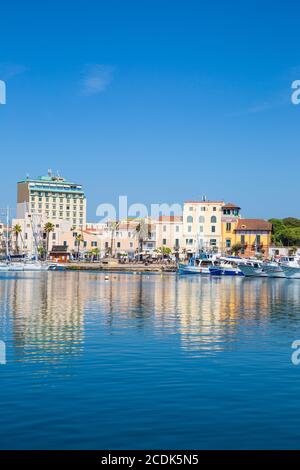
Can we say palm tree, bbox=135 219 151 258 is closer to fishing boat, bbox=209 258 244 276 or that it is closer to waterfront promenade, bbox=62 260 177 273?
waterfront promenade, bbox=62 260 177 273

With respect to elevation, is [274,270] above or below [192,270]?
above

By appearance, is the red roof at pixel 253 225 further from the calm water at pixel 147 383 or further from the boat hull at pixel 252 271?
the calm water at pixel 147 383

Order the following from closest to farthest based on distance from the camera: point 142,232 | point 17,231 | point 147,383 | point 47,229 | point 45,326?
point 147,383, point 45,326, point 47,229, point 142,232, point 17,231

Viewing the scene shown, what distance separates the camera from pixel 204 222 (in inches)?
5305

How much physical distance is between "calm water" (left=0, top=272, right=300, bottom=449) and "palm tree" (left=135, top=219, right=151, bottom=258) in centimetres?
11133

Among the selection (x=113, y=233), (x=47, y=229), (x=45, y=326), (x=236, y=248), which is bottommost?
(x=45, y=326)

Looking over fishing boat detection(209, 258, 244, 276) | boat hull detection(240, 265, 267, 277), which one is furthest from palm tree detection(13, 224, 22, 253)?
boat hull detection(240, 265, 267, 277)

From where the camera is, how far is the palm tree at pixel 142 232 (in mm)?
148625

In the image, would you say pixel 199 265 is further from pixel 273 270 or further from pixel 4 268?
pixel 4 268

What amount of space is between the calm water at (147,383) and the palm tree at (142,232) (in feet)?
365

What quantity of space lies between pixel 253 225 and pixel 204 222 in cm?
1014

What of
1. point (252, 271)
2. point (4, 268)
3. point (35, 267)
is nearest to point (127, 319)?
point (252, 271)
